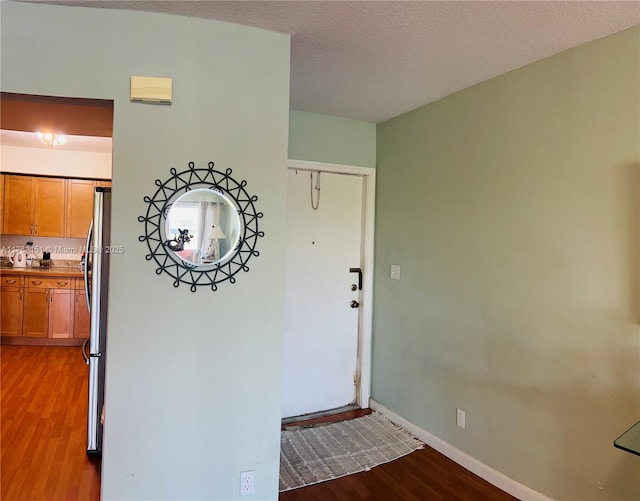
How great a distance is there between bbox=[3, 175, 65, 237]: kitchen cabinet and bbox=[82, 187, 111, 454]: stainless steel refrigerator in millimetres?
3460

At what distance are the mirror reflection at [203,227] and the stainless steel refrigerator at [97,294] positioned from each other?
904 millimetres

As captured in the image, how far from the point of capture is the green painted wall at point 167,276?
1829 mm

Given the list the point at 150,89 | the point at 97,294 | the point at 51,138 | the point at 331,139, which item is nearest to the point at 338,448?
the point at 97,294

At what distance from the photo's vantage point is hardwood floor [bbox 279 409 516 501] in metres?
2.35

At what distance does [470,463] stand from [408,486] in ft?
1.52

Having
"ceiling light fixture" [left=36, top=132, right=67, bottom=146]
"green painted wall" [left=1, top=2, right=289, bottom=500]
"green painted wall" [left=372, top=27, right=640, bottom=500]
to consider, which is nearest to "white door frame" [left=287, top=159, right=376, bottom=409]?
"green painted wall" [left=372, top=27, right=640, bottom=500]

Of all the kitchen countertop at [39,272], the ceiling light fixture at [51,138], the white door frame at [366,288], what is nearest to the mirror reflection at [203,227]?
the white door frame at [366,288]

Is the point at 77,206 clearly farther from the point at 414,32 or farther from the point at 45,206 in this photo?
the point at 414,32

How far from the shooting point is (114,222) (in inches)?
73.1

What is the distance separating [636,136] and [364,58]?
4.50 feet

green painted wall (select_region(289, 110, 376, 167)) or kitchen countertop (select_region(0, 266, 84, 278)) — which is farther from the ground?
green painted wall (select_region(289, 110, 376, 167))

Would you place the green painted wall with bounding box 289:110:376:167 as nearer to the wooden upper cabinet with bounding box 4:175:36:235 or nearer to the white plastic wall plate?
the white plastic wall plate

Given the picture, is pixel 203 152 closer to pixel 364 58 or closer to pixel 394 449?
pixel 364 58

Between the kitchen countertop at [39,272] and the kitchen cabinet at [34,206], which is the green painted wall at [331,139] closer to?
the kitchen countertop at [39,272]
